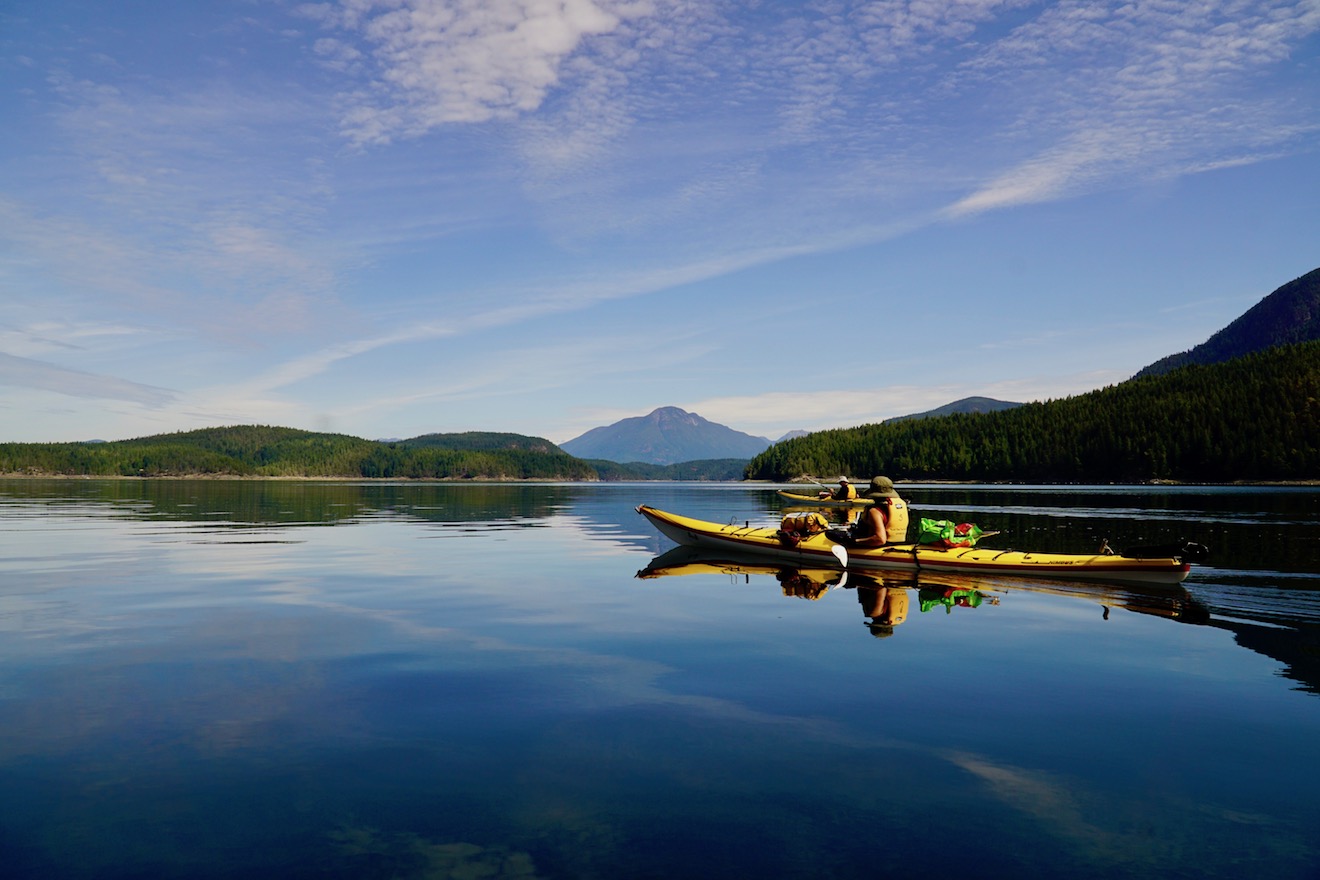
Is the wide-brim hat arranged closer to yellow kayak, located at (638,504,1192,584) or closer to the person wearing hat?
the person wearing hat

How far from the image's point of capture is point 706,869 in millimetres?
7461

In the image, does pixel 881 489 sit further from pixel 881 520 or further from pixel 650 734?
pixel 650 734

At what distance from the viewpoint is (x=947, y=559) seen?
2977 centimetres

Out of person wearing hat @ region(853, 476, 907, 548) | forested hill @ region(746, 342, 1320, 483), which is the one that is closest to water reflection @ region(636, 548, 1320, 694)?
person wearing hat @ region(853, 476, 907, 548)

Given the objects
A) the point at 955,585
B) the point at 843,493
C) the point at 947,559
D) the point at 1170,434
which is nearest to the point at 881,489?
the point at 843,493

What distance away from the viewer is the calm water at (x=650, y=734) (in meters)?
7.93

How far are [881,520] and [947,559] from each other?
3.07 metres

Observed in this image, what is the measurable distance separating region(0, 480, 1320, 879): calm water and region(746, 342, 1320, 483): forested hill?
501ft

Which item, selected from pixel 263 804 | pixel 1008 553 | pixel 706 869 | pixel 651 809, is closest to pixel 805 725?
pixel 651 809

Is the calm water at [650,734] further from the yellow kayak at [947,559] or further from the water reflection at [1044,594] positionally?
the yellow kayak at [947,559]

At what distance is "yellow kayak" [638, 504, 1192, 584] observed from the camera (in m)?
26.7

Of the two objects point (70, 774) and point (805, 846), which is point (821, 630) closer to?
point (805, 846)

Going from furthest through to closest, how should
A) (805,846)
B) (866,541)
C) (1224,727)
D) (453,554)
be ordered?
(453,554), (866,541), (1224,727), (805,846)

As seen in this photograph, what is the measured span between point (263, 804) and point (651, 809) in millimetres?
4485
